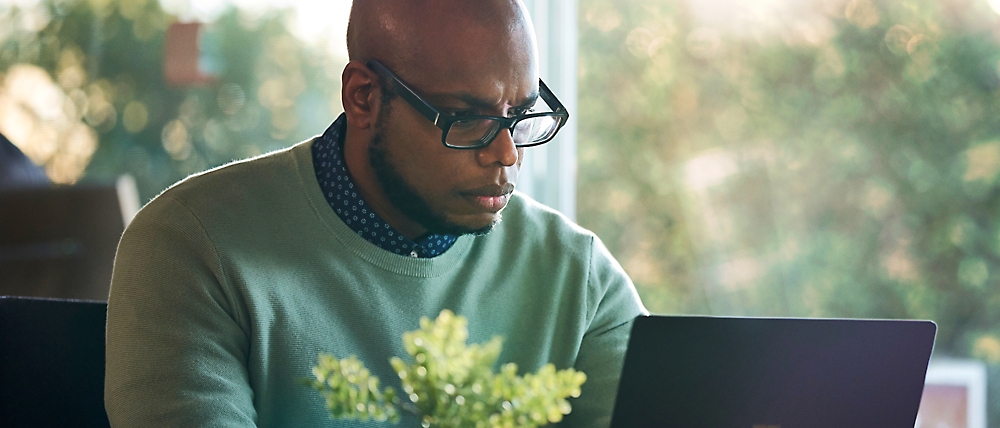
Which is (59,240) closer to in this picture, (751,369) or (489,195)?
(489,195)

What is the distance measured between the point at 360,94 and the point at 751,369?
0.74 m

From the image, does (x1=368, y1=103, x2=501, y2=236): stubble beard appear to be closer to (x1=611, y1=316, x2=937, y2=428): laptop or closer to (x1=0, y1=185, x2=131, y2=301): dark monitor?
(x1=611, y1=316, x2=937, y2=428): laptop

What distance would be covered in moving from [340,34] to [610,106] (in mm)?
850

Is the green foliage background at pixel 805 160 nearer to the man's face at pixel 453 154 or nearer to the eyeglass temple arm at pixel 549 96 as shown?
the eyeglass temple arm at pixel 549 96

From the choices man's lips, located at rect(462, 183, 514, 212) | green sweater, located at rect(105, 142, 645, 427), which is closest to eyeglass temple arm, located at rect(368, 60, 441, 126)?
man's lips, located at rect(462, 183, 514, 212)

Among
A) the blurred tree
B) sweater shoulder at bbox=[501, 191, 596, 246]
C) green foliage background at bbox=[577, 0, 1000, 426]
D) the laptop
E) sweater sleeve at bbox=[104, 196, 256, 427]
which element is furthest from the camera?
the blurred tree

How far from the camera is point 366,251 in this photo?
1.38 m

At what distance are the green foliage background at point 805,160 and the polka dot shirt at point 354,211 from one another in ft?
4.06

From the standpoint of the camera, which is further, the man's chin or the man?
the man's chin

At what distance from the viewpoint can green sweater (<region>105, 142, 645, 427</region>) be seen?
1143 mm

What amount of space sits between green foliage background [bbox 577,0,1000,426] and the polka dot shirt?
4.06 ft

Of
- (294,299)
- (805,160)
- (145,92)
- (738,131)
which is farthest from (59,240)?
(805,160)

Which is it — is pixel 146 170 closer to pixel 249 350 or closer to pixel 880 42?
pixel 249 350

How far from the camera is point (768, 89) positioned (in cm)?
238
